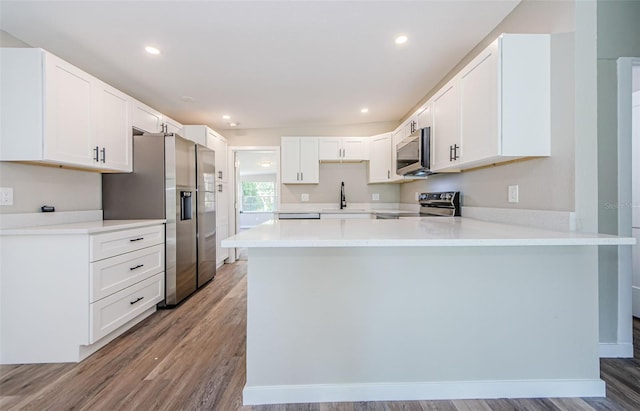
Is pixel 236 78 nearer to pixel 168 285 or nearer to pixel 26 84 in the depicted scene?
pixel 26 84

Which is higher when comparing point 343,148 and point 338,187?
point 343,148

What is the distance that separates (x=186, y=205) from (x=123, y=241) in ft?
2.85

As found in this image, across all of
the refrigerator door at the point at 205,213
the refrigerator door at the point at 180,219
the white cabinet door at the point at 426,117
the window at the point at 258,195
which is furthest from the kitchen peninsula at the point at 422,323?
the window at the point at 258,195

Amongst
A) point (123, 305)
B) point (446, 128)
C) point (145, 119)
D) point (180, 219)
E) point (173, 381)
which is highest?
point (145, 119)

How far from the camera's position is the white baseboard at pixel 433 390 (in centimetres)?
139

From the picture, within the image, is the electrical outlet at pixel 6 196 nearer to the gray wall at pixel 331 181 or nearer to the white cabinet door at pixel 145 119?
the white cabinet door at pixel 145 119

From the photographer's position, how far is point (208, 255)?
3.48 meters

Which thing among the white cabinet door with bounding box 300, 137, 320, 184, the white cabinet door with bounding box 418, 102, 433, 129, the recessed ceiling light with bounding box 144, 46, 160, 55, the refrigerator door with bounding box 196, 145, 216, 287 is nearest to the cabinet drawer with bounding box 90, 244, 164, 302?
the refrigerator door with bounding box 196, 145, 216, 287

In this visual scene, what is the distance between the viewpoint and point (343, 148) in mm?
4246

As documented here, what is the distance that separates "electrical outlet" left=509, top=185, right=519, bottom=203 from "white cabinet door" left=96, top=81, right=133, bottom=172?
132 inches

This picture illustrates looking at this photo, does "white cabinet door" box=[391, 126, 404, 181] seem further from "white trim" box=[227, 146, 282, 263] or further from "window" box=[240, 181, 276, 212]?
"window" box=[240, 181, 276, 212]

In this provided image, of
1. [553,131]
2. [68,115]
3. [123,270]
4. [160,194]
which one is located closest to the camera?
[553,131]

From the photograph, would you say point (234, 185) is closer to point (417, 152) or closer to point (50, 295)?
point (50, 295)

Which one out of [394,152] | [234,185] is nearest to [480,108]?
[394,152]
